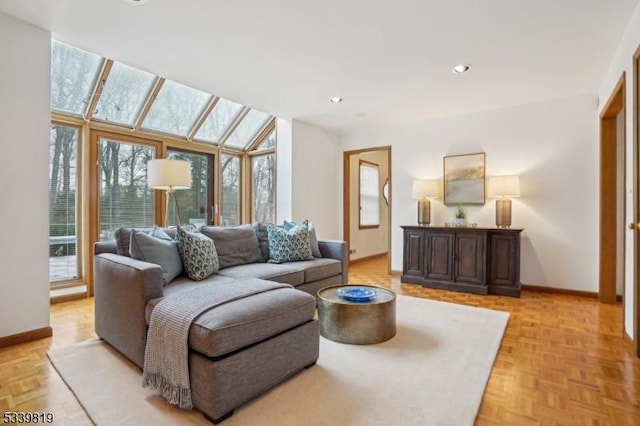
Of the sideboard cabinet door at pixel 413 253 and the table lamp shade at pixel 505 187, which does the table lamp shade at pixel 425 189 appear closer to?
the sideboard cabinet door at pixel 413 253

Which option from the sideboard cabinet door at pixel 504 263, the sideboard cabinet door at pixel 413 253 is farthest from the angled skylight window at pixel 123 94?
the sideboard cabinet door at pixel 504 263

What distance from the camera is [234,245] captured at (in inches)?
126

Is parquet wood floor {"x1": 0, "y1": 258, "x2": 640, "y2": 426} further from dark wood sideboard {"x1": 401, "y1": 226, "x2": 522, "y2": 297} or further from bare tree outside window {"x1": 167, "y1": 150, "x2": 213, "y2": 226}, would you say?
bare tree outside window {"x1": 167, "y1": 150, "x2": 213, "y2": 226}

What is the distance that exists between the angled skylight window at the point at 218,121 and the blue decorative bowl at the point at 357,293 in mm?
3275

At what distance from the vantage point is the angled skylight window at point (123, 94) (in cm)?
364

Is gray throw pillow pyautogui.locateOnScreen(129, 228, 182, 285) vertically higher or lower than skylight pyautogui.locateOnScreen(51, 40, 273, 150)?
lower

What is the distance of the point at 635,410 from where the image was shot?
1.65 meters

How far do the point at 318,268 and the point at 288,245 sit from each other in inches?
15.1

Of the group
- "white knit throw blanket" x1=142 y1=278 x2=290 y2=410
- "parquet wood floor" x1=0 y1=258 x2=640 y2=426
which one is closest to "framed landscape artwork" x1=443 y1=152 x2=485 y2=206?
"parquet wood floor" x1=0 y1=258 x2=640 y2=426

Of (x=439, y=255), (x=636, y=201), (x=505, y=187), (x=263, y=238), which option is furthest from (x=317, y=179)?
(x=636, y=201)

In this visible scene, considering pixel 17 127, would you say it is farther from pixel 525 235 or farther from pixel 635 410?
pixel 525 235

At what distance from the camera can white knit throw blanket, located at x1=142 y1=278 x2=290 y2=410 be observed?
1.62 metres

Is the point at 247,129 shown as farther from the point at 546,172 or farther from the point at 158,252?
the point at 546,172

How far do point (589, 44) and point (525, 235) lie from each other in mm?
2266
